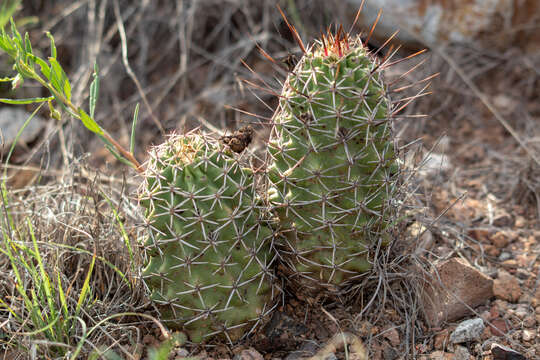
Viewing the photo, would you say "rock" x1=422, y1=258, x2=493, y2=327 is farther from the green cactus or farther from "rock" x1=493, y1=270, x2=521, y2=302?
the green cactus

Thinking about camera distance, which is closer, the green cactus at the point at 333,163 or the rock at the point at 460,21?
the green cactus at the point at 333,163

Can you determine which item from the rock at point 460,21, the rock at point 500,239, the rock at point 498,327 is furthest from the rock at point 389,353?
the rock at point 460,21

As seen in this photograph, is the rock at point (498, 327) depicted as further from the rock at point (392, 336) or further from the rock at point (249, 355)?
the rock at point (249, 355)

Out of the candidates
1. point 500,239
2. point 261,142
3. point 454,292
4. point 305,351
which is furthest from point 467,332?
point 261,142

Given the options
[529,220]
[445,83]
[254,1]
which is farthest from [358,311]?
[254,1]

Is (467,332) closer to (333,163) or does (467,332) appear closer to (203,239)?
(333,163)

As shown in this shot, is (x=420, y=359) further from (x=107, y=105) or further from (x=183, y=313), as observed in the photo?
(x=107, y=105)

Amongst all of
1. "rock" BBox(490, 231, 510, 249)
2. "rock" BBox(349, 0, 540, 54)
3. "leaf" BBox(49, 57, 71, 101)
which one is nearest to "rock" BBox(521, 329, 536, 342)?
"rock" BBox(490, 231, 510, 249)
